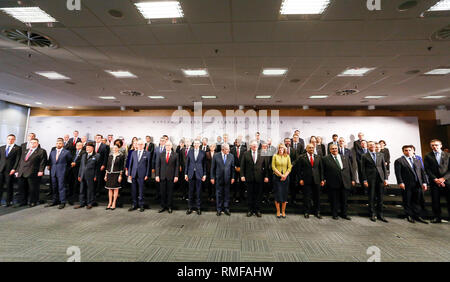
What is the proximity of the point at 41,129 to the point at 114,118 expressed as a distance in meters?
3.66

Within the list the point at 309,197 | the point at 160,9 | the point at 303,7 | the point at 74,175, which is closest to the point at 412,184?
the point at 309,197

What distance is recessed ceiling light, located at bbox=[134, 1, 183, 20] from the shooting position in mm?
2436

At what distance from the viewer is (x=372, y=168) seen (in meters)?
3.80

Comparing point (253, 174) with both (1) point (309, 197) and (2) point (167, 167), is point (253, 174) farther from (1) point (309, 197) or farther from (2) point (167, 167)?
(2) point (167, 167)

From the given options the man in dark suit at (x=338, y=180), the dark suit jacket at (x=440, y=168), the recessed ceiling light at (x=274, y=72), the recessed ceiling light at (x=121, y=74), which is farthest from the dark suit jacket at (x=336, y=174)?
the recessed ceiling light at (x=121, y=74)

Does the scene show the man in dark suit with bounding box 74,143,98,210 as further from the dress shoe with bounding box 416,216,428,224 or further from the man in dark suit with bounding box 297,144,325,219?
the dress shoe with bounding box 416,216,428,224

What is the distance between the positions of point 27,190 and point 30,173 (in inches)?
21.0

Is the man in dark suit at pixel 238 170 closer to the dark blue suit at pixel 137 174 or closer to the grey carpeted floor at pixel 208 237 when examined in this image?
the grey carpeted floor at pixel 208 237

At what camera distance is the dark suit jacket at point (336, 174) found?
3.73 meters

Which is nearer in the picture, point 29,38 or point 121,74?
point 29,38

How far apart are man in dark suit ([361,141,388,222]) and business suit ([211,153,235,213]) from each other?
2890 mm

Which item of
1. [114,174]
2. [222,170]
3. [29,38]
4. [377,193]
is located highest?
[29,38]

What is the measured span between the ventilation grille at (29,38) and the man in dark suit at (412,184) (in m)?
7.34

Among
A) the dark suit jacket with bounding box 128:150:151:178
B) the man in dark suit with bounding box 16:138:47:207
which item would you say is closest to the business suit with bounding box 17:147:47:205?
the man in dark suit with bounding box 16:138:47:207
